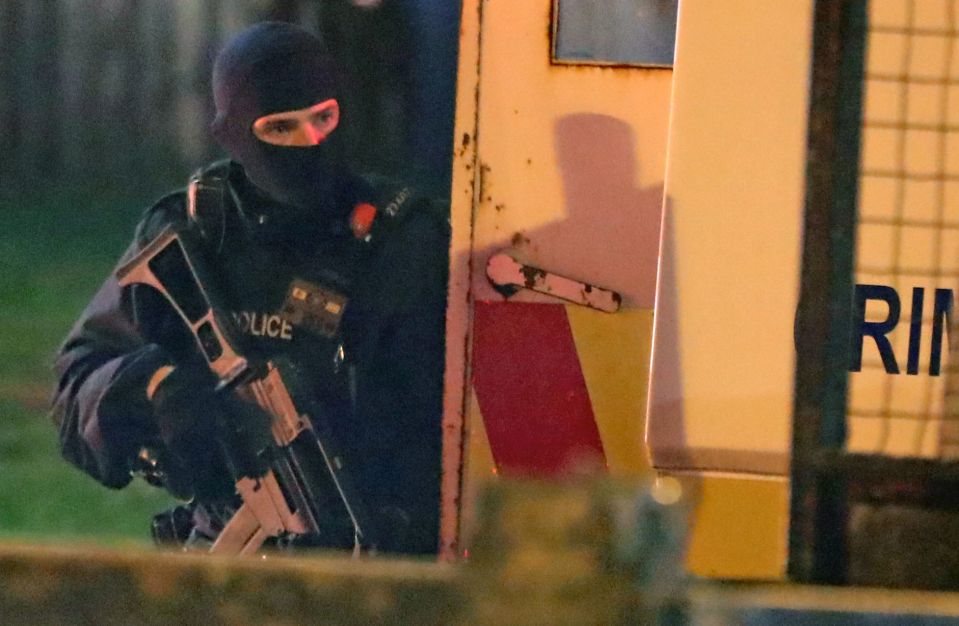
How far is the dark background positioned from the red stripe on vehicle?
0.37 m

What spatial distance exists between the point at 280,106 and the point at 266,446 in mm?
808

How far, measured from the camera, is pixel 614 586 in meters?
1.11

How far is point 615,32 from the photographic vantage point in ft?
8.87

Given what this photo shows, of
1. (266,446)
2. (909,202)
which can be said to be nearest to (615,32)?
(909,202)

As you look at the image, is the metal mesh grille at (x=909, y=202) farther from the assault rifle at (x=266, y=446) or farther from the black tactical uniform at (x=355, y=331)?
the assault rifle at (x=266, y=446)

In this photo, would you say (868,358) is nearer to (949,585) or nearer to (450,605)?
(949,585)

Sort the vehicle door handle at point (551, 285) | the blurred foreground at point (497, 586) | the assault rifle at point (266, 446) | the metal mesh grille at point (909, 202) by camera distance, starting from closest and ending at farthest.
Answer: the blurred foreground at point (497, 586), the metal mesh grille at point (909, 202), the vehicle door handle at point (551, 285), the assault rifle at point (266, 446)

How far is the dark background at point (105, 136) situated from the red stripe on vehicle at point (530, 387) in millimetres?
368

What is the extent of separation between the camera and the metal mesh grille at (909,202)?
1732 mm

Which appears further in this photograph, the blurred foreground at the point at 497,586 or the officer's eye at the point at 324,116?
the officer's eye at the point at 324,116

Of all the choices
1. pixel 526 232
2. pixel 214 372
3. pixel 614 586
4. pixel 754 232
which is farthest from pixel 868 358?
pixel 214 372

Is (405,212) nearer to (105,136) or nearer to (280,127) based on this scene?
(280,127)

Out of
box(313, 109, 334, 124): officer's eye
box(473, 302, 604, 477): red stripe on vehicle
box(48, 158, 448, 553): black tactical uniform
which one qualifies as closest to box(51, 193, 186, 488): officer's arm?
box(48, 158, 448, 553): black tactical uniform

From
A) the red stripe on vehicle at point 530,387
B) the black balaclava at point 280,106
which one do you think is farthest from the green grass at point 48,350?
the red stripe on vehicle at point 530,387
